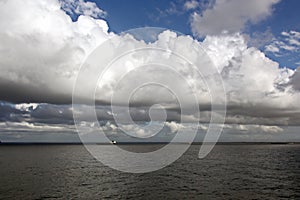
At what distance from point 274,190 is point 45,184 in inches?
2446

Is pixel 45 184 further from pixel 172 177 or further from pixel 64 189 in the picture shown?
pixel 172 177

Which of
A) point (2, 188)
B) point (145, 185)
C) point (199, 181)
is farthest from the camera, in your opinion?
point (199, 181)

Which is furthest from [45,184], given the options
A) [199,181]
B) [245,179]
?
[245,179]

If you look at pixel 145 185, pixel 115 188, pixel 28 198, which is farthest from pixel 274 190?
pixel 28 198

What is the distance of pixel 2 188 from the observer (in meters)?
70.4

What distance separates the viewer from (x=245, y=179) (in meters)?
87.8

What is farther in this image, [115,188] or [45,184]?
[45,184]

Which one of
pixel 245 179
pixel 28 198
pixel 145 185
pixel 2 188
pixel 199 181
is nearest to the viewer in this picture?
pixel 28 198

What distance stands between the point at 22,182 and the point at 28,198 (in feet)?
73.0

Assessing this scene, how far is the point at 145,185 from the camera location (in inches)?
2972

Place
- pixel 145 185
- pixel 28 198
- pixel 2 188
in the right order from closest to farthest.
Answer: pixel 28 198 → pixel 2 188 → pixel 145 185

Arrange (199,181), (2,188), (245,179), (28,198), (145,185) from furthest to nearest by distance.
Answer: (245,179) → (199,181) → (145,185) → (2,188) → (28,198)

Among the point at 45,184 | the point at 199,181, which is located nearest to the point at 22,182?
the point at 45,184

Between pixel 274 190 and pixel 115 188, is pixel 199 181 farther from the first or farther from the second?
pixel 115 188
